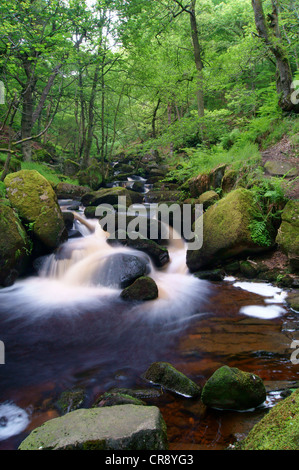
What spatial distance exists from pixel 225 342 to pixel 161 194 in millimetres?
9860

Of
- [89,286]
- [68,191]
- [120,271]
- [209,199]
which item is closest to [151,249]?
[120,271]

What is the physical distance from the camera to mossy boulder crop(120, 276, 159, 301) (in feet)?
18.9

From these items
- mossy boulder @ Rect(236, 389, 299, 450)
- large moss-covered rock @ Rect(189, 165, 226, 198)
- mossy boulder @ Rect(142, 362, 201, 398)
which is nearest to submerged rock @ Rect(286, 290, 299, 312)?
mossy boulder @ Rect(142, 362, 201, 398)

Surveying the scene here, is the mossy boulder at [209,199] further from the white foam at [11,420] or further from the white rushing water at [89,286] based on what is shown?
the white foam at [11,420]

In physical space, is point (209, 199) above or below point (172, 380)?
above

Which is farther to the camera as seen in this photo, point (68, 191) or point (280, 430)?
point (68, 191)

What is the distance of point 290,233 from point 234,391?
4196 mm

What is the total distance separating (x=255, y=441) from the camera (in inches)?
60.4

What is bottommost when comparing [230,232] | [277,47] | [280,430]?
[280,430]

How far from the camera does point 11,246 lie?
6.19 meters

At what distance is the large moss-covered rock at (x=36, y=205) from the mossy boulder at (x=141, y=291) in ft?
9.95

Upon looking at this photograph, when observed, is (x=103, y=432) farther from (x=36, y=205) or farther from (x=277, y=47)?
(x=277, y=47)
